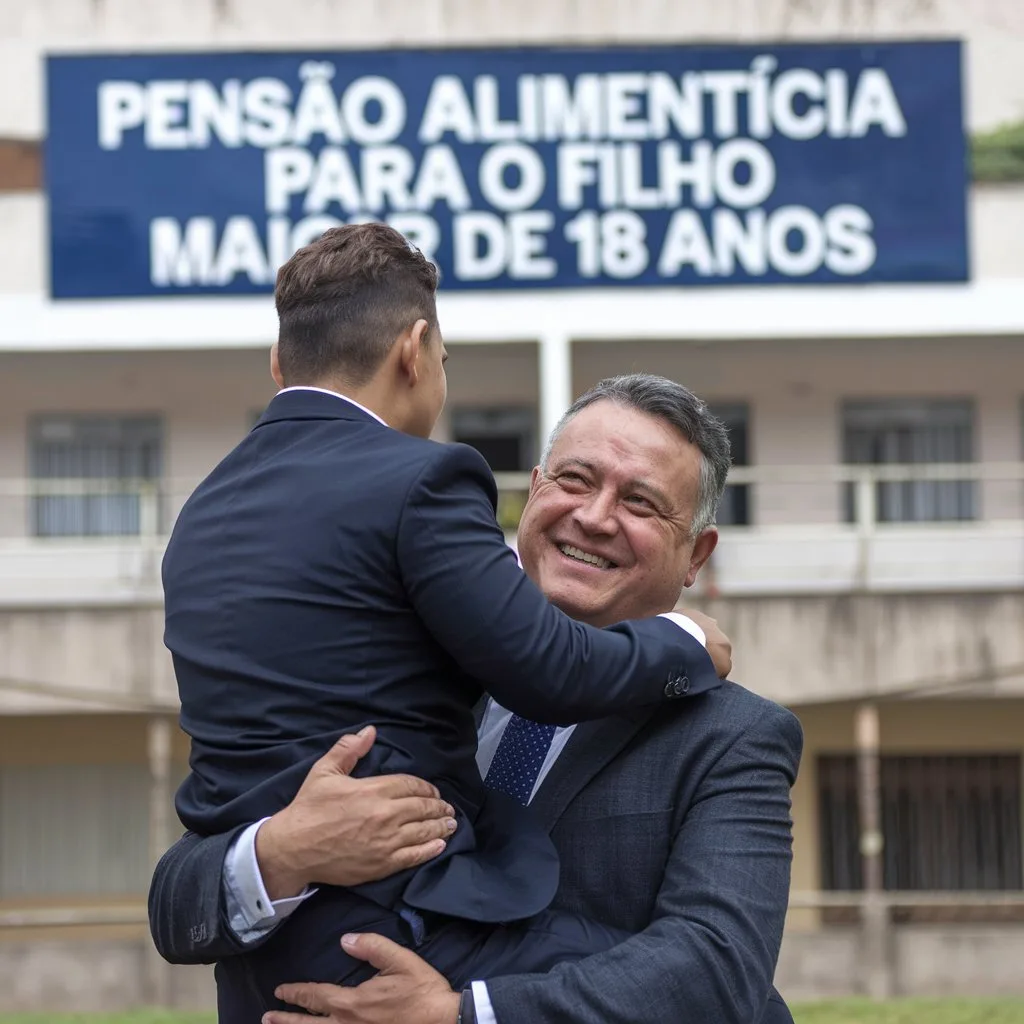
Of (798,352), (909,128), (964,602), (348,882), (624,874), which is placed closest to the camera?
(348,882)

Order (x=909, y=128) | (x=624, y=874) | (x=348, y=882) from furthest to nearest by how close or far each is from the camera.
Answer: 1. (x=909, y=128)
2. (x=624, y=874)
3. (x=348, y=882)

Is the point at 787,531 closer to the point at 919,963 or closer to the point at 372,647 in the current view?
the point at 919,963

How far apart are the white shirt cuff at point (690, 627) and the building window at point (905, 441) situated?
21.3 m

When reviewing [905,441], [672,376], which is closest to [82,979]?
[672,376]

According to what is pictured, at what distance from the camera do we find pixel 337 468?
9.52ft

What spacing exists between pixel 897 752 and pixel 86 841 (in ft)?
34.5

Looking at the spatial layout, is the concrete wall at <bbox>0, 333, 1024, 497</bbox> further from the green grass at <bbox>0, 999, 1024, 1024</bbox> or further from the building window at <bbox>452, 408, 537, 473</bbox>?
the green grass at <bbox>0, 999, 1024, 1024</bbox>

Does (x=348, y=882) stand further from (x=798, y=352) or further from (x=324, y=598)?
(x=798, y=352)

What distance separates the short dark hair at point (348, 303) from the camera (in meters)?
3.00

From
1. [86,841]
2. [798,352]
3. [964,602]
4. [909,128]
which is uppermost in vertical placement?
[909,128]

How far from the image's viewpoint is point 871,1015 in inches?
742

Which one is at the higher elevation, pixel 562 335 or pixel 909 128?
pixel 909 128

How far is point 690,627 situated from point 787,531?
1977 cm

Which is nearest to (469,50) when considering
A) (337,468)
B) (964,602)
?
(964,602)
